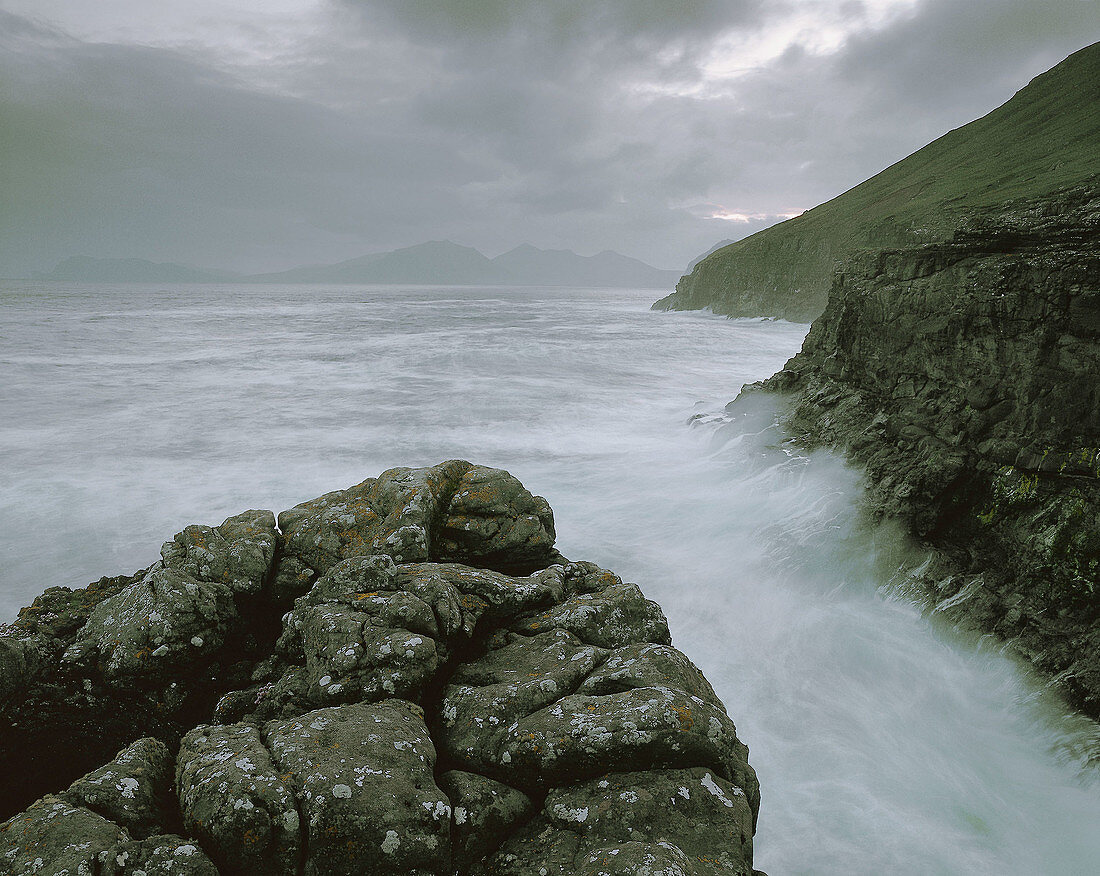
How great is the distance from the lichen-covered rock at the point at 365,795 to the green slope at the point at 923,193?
18.3m

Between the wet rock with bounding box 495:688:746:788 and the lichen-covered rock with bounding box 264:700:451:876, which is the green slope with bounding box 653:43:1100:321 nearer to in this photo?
the wet rock with bounding box 495:688:746:788

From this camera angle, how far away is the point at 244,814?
4.38 meters

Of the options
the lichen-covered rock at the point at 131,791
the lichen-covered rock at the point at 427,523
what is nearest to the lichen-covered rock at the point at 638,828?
the lichen-covered rock at the point at 131,791

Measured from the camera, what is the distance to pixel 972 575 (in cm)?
1148

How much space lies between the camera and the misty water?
8172 millimetres

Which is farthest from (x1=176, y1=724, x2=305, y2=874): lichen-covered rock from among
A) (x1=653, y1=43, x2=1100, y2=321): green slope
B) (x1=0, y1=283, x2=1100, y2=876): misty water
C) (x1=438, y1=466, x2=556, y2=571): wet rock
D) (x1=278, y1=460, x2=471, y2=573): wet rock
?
(x1=653, y1=43, x2=1100, y2=321): green slope

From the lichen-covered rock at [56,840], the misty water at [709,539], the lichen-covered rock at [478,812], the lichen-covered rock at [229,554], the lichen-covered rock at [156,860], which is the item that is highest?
the lichen-covered rock at [229,554]

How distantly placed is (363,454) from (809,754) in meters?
16.9

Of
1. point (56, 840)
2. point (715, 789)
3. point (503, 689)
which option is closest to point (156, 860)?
point (56, 840)

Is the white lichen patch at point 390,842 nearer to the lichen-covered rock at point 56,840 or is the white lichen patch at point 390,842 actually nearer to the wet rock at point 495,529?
the lichen-covered rock at point 56,840

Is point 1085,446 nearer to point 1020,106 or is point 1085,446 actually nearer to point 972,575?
point 972,575

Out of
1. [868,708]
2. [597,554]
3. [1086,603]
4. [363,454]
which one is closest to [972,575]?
[1086,603]

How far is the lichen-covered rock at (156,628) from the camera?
677cm

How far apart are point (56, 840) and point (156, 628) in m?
3.05
